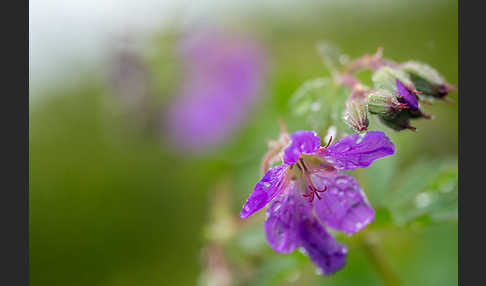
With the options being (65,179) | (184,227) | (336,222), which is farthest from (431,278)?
(65,179)

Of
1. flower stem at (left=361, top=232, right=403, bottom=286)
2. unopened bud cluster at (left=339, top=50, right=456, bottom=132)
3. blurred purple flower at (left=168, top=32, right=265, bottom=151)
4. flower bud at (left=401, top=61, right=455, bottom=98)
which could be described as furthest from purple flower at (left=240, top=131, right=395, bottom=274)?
blurred purple flower at (left=168, top=32, right=265, bottom=151)

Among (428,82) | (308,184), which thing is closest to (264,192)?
(308,184)

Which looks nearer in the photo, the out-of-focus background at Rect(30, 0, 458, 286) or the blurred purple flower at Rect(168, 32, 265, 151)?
the out-of-focus background at Rect(30, 0, 458, 286)

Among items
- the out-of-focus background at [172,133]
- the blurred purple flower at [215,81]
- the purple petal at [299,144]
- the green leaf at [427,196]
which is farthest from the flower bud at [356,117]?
the blurred purple flower at [215,81]

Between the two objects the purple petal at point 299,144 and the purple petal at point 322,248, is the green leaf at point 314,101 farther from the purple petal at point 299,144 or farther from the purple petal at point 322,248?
the purple petal at point 322,248

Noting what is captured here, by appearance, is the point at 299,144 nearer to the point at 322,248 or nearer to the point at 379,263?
the point at 322,248

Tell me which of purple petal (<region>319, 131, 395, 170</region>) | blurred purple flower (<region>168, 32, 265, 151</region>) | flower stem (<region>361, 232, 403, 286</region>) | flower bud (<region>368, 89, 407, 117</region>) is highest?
blurred purple flower (<region>168, 32, 265, 151</region>)

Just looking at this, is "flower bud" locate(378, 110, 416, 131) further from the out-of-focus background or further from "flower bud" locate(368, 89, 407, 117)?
the out-of-focus background
